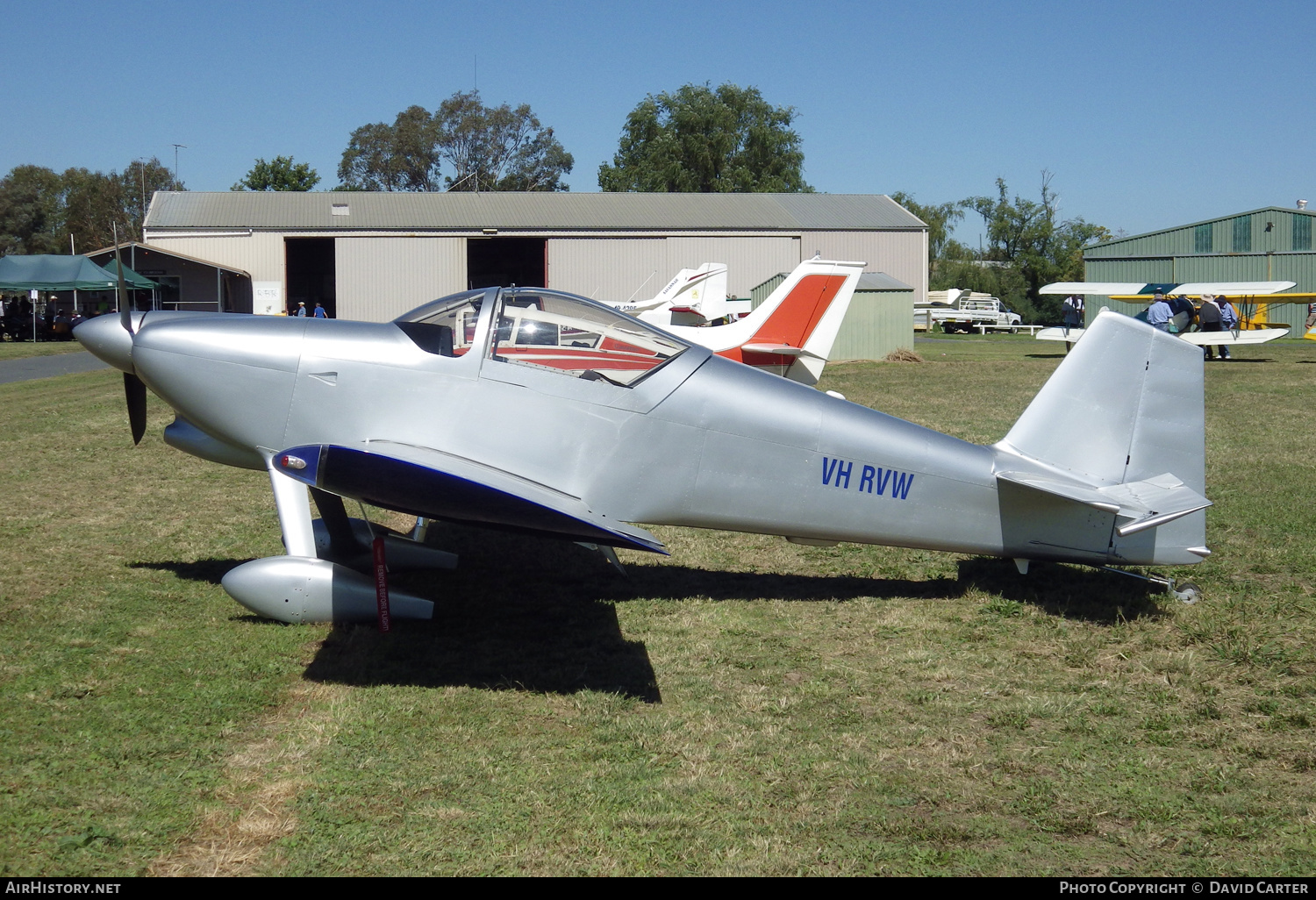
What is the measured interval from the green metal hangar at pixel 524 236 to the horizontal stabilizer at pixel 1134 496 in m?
33.9

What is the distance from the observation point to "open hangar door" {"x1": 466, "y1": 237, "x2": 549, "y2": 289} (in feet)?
164

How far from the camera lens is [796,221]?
4506 cm

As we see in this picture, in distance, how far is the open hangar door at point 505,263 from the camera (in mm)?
49969

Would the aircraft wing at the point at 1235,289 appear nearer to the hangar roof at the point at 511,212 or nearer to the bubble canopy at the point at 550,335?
the hangar roof at the point at 511,212

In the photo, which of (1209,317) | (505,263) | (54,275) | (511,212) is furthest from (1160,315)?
(505,263)

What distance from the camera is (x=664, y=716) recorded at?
4.84 metres

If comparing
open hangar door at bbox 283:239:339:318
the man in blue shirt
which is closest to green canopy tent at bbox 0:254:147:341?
open hangar door at bbox 283:239:339:318

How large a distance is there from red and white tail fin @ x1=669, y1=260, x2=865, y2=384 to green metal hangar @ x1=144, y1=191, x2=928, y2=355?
75.7 feet

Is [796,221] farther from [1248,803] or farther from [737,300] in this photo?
[1248,803]

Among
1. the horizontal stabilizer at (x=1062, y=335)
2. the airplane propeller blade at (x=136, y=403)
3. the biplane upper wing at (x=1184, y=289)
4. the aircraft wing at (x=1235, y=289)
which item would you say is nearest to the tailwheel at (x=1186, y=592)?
the airplane propeller blade at (x=136, y=403)

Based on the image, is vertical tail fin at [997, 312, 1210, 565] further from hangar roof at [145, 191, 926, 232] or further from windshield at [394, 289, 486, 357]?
hangar roof at [145, 191, 926, 232]

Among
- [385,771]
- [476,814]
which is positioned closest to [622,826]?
[476,814]

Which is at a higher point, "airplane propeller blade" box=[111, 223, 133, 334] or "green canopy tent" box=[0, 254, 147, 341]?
"green canopy tent" box=[0, 254, 147, 341]
